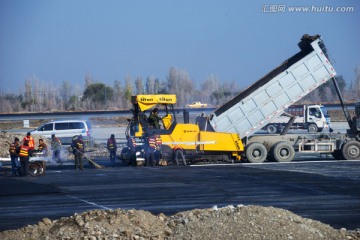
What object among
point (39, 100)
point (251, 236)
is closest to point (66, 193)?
point (251, 236)

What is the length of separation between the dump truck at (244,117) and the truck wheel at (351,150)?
2.34m

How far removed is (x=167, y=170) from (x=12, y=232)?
634 inches

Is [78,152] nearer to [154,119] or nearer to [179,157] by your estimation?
[154,119]

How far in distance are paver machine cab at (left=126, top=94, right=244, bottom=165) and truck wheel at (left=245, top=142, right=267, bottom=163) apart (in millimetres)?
423

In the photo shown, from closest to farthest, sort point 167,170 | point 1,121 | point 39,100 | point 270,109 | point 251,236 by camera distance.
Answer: point 251,236 → point 167,170 → point 270,109 → point 1,121 → point 39,100

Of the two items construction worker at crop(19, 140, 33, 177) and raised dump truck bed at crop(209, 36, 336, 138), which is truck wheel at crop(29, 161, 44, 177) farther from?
raised dump truck bed at crop(209, 36, 336, 138)

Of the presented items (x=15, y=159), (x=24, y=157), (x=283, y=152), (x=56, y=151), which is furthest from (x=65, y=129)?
(x=24, y=157)

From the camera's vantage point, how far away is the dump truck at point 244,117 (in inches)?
1167

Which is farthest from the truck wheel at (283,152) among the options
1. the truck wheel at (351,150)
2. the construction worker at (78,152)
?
the construction worker at (78,152)

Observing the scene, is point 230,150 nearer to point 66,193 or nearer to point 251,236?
point 66,193

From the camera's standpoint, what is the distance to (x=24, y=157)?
86.3 feet

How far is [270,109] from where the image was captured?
29812 mm

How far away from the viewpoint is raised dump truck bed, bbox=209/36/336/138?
29.6 meters

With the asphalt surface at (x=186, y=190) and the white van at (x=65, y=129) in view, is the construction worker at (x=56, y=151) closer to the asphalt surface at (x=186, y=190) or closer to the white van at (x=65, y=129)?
the asphalt surface at (x=186, y=190)
